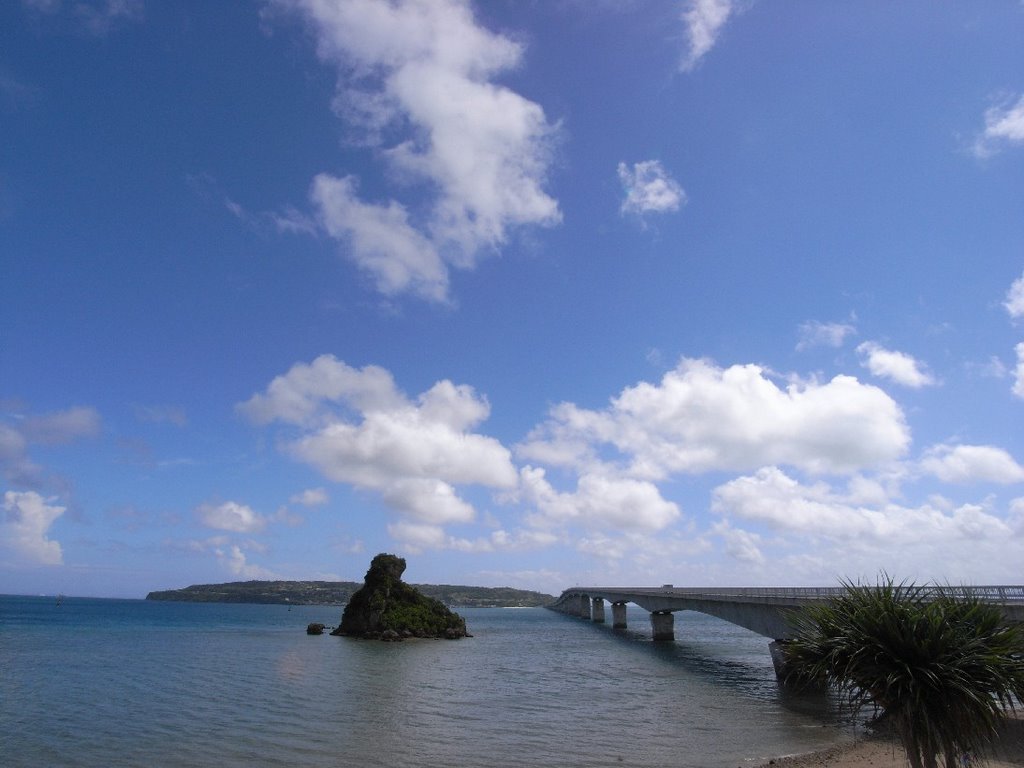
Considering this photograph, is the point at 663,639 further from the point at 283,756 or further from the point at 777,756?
the point at 283,756

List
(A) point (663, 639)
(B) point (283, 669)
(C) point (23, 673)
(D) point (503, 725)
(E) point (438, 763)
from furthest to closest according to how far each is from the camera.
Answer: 1. (A) point (663, 639)
2. (B) point (283, 669)
3. (C) point (23, 673)
4. (D) point (503, 725)
5. (E) point (438, 763)

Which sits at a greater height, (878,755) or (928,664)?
(928,664)

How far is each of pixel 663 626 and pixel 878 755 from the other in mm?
83105

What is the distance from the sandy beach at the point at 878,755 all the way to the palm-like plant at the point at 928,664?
396 inches

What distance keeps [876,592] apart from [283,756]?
22.9 metres

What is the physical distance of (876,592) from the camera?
15.6 m

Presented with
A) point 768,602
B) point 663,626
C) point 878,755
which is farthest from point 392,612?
point 878,755

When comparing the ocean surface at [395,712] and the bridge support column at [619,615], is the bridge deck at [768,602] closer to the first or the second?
the ocean surface at [395,712]

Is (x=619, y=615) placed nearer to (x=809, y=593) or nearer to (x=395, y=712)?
(x=809, y=593)

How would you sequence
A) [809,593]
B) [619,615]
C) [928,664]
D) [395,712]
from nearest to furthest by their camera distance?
[928,664]
[395,712]
[809,593]
[619,615]

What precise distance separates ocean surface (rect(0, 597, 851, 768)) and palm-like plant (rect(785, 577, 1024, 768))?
39.2 feet

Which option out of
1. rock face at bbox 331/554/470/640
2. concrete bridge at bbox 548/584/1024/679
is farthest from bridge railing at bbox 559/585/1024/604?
rock face at bbox 331/554/470/640

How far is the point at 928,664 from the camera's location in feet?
45.7

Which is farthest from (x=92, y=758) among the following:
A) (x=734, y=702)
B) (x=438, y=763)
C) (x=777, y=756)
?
(x=734, y=702)
